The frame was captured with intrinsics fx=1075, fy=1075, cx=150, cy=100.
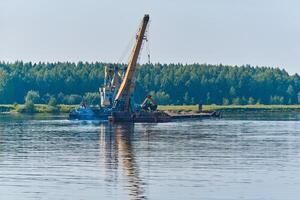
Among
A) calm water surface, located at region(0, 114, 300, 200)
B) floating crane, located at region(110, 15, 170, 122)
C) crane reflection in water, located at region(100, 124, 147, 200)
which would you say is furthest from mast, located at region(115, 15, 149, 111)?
calm water surface, located at region(0, 114, 300, 200)

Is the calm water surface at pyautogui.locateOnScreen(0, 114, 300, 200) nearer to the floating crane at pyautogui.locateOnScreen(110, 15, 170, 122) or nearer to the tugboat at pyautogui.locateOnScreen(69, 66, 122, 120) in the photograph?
the floating crane at pyautogui.locateOnScreen(110, 15, 170, 122)

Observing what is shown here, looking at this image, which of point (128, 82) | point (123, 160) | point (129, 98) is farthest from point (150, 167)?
point (129, 98)

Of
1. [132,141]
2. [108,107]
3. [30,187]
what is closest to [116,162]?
[30,187]

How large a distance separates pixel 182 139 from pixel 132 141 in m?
5.38

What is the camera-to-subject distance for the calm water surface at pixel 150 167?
48.1 metres

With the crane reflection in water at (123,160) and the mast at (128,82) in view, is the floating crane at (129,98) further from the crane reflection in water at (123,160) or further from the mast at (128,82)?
the crane reflection in water at (123,160)

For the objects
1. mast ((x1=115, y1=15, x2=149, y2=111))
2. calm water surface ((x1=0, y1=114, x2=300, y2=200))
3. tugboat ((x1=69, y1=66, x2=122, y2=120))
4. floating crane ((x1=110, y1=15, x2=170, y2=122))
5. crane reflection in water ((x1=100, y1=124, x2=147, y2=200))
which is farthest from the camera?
tugboat ((x1=69, y1=66, x2=122, y2=120))

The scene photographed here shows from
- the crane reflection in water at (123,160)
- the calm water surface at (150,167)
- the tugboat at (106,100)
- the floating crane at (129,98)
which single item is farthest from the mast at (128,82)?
the calm water surface at (150,167)

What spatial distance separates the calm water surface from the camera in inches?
1893

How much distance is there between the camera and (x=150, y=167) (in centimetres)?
5959

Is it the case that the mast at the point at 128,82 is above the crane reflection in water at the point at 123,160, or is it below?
above

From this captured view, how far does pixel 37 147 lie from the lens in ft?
258

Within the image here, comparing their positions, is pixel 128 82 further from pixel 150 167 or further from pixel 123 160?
pixel 150 167

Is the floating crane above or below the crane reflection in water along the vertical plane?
above
